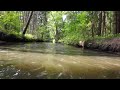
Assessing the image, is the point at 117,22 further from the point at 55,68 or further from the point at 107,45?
the point at 55,68

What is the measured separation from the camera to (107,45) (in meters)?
17.5

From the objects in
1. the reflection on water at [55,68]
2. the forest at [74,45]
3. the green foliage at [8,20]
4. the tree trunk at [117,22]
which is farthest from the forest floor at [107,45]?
the green foliage at [8,20]

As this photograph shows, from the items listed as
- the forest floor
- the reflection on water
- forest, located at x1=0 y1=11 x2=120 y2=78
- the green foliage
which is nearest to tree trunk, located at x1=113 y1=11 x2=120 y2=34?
forest, located at x1=0 y1=11 x2=120 y2=78

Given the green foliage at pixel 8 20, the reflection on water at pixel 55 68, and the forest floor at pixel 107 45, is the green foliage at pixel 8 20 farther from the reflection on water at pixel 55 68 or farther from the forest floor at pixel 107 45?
the reflection on water at pixel 55 68

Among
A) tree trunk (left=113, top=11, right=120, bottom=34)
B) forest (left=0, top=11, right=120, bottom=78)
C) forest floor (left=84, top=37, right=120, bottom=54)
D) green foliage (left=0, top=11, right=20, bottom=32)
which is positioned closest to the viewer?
forest (left=0, top=11, right=120, bottom=78)

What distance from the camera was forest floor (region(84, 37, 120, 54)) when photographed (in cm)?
1612

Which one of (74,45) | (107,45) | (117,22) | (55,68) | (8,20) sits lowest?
(55,68)

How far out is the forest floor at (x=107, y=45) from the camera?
52.9ft

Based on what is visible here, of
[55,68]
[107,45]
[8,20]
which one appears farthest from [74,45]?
[55,68]

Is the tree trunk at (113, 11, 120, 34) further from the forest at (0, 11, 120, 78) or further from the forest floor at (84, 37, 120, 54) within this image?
the forest floor at (84, 37, 120, 54)

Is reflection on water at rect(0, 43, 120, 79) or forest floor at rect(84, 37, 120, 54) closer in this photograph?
reflection on water at rect(0, 43, 120, 79)

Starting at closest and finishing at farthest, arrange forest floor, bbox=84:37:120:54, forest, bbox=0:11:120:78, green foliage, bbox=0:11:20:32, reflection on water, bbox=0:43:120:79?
reflection on water, bbox=0:43:120:79 → forest, bbox=0:11:120:78 → forest floor, bbox=84:37:120:54 → green foliage, bbox=0:11:20:32
